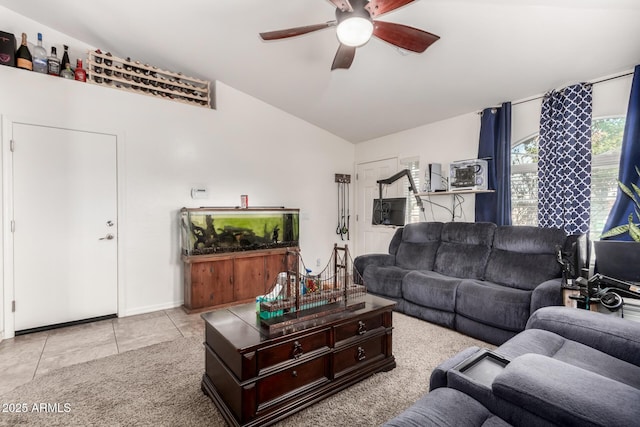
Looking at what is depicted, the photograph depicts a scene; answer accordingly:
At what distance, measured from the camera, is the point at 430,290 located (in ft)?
9.71

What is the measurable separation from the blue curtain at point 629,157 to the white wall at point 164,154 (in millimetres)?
3629

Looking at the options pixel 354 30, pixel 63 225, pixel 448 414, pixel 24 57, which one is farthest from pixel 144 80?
pixel 448 414

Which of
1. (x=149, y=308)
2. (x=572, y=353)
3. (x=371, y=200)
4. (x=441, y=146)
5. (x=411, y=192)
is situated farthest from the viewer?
(x=371, y=200)

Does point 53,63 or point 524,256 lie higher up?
point 53,63

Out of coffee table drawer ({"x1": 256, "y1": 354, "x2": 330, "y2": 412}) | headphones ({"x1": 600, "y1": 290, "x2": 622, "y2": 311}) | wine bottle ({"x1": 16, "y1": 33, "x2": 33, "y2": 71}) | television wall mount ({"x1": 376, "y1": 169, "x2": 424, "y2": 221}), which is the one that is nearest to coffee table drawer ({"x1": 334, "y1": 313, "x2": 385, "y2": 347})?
coffee table drawer ({"x1": 256, "y1": 354, "x2": 330, "y2": 412})

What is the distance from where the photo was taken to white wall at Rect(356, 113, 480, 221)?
3787 mm

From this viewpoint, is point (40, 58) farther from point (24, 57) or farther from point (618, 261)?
point (618, 261)

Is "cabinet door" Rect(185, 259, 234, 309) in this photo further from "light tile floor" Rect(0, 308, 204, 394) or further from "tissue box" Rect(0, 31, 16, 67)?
"tissue box" Rect(0, 31, 16, 67)

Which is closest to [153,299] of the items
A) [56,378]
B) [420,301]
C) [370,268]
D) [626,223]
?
[56,378]

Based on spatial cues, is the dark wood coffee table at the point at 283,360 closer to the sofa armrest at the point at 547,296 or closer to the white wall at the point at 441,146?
the sofa armrest at the point at 547,296

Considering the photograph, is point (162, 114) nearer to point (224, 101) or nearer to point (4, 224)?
point (224, 101)

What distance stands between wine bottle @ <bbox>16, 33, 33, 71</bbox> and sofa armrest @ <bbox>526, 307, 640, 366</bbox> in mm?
4710

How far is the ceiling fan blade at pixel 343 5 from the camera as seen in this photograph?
1.73m

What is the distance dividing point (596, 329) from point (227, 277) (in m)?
3.30
